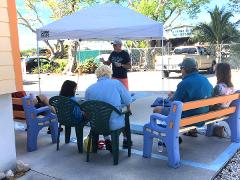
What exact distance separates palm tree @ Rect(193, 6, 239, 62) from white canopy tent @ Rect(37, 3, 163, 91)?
20.1m

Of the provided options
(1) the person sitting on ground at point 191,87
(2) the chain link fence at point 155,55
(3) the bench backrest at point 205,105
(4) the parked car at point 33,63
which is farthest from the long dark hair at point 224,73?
(4) the parked car at point 33,63

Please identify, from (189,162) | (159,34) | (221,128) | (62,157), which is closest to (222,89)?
(221,128)

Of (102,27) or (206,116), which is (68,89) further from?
(206,116)

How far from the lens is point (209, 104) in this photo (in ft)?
16.7

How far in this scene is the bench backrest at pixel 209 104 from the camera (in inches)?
186

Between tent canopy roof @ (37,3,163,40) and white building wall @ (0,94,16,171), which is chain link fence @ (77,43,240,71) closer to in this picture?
tent canopy roof @ (37,3,163,40)

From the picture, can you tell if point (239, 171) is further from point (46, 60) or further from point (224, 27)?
point (46, 60)

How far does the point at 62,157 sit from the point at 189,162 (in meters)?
1.87

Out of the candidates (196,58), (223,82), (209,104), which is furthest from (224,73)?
(196,58)

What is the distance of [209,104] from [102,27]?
128 inches

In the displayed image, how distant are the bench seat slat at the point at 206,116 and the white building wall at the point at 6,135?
2296 millimetres

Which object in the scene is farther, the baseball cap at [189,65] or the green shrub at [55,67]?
the green shrub at [55,67]

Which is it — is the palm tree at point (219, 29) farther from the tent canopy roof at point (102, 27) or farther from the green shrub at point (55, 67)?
the tent canopy roof at point (102, 27)

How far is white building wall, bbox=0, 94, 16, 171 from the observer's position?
4.43 metres
